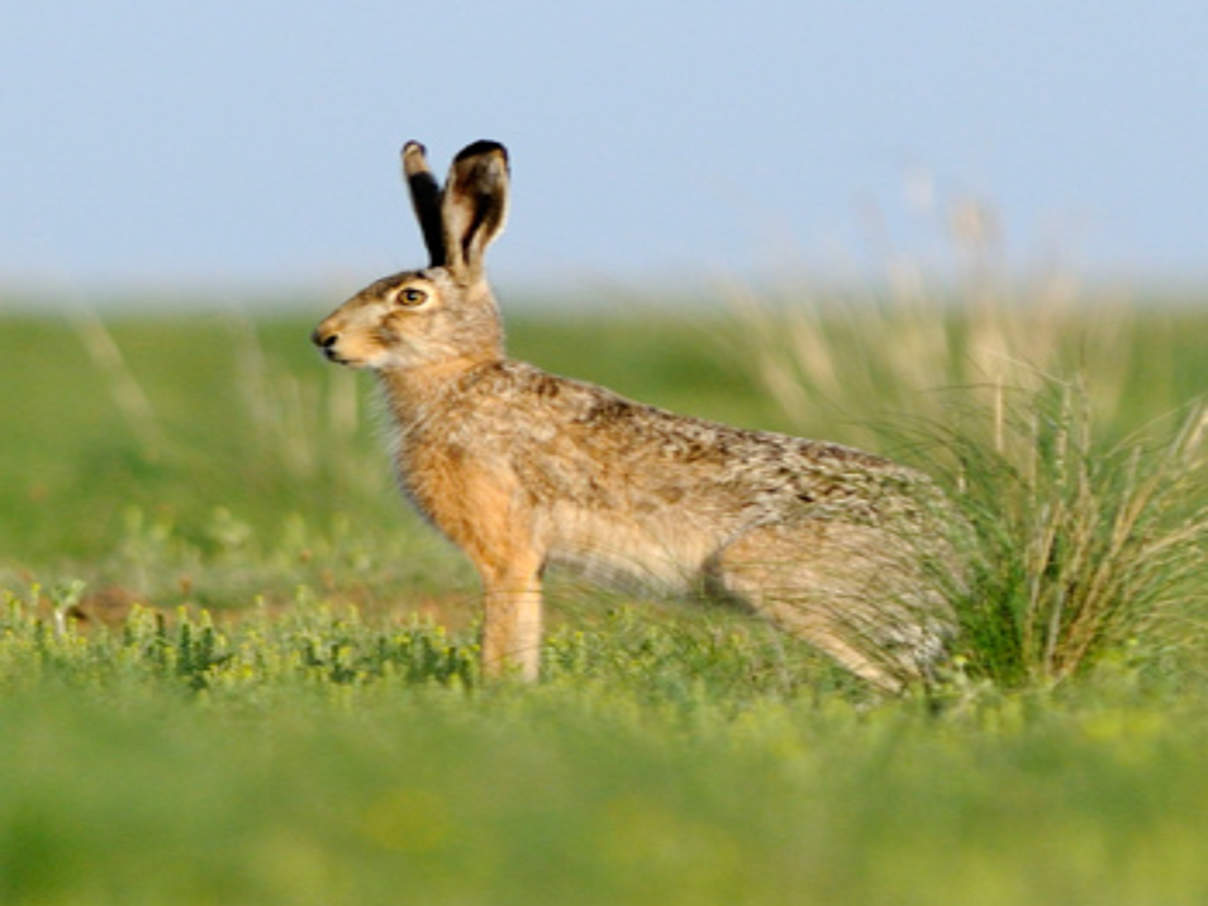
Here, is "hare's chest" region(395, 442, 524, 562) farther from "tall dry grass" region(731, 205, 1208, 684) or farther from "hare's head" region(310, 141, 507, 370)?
"tall dry grass" region(731, 205, 1208, 684)

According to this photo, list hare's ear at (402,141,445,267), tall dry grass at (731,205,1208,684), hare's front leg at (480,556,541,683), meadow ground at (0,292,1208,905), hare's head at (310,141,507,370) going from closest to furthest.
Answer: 1. meadow ground at (0,292,1208,905)
2. tall dry grass at (731,205,1208,684)
3. hare's front leg at (480,556,541,683)
4. hare's head at (310,141,507,370)
5. hare's ear at (402,141,445,267)

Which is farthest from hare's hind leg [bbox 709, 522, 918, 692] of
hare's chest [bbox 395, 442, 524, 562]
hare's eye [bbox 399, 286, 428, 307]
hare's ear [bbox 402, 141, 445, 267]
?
hare's ear [bbox 402, 141, 445, 267]

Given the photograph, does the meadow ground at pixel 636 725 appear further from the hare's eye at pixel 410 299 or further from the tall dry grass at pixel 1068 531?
the hare's eye at pixel 410 299

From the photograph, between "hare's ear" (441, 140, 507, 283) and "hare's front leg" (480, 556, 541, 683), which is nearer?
"hare's front leg" (480, 556, 541, 683)

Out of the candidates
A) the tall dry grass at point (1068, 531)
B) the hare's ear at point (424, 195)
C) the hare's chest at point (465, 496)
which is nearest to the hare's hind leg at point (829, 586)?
the tall dry grass at point (1068, 531)

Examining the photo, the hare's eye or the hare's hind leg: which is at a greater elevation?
the hare's eye

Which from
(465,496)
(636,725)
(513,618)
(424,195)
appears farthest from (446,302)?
(636,725)

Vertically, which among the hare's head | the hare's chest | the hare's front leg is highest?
the hare's head

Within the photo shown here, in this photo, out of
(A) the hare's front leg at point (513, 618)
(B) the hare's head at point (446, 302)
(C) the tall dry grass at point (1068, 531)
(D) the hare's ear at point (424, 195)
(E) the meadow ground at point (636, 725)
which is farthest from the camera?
(D) the hare's ear at point (424, 195)

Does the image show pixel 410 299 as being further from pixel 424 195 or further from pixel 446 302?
pixel 424 195

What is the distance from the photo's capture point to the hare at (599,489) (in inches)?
291

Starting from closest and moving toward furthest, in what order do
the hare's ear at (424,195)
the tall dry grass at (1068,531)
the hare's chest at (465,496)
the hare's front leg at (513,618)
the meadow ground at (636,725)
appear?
the meadow ground at (636,725)
the tall dry grass at (1068,531)
the hare's front leg at (513,618)
the hare's chest at (465,496)
the hare's ear at (424,195)

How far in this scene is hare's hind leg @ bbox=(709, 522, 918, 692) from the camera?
7.25 m

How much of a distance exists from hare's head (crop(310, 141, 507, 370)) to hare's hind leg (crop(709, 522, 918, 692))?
148 centimetres
